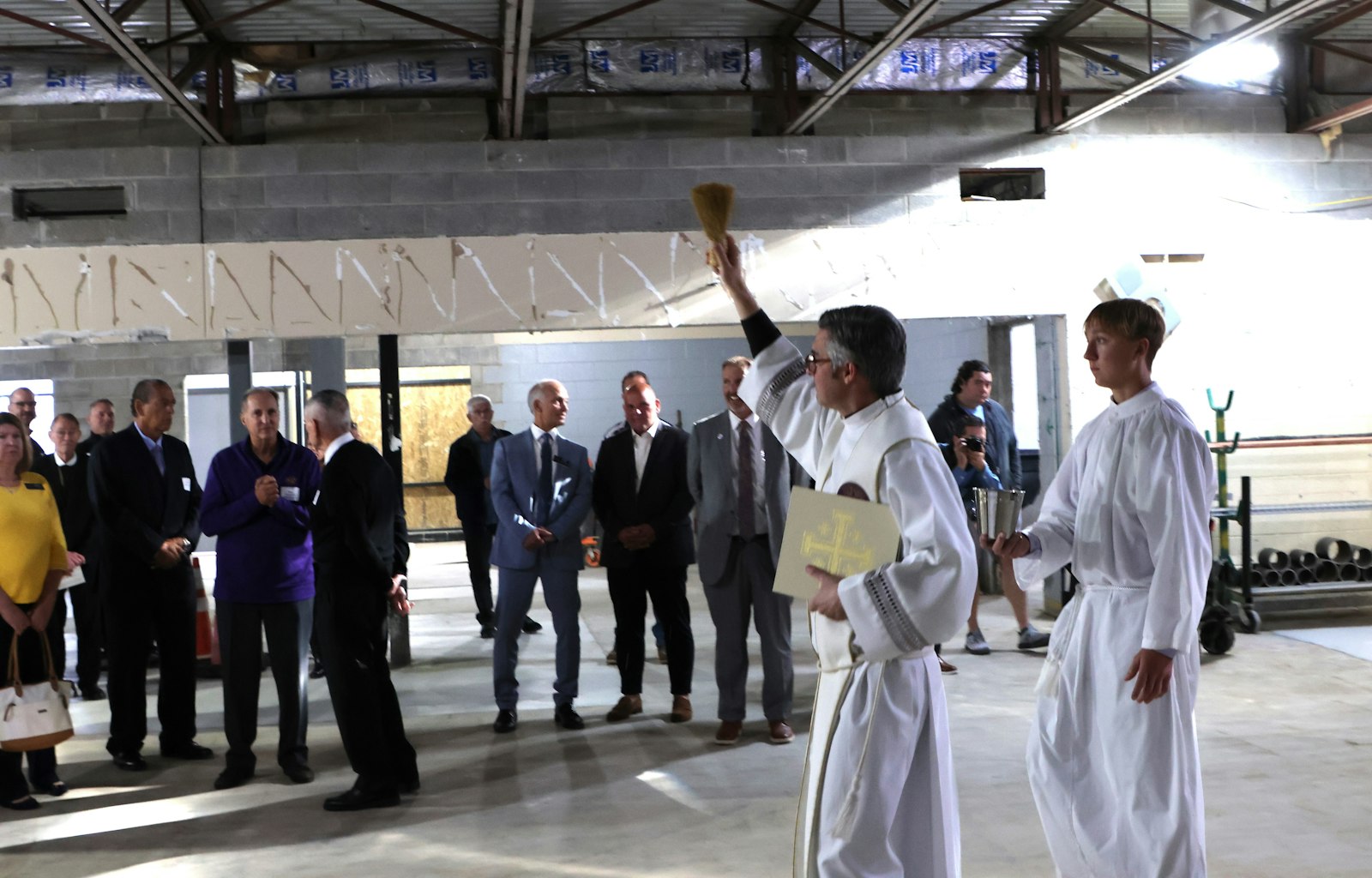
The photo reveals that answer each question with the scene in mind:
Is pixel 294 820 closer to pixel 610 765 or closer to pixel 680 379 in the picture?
pixel 610 765

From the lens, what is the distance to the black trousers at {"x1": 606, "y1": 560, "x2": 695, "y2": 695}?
5.61 meters

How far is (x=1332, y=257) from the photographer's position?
780 centimetres

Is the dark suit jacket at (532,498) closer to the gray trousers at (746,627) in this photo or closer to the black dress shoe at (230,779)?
the gray trousers at (746,627)

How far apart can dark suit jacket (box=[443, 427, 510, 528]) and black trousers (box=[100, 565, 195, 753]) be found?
2551 mm

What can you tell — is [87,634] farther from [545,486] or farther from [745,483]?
[745,483]

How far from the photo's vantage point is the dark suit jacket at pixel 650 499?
18.4ft

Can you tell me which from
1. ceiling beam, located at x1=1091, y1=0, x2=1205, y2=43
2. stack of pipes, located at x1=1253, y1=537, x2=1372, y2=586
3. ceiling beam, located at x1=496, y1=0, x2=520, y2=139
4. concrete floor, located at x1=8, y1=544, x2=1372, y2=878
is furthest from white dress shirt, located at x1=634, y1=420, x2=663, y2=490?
stack of pipes, located at x1=1253, y1=537, x2=1372, y2=586

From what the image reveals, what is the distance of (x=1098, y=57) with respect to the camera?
7.42 m

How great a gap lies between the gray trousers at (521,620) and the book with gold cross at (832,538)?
3.26 metres

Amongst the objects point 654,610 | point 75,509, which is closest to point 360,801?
point 654,610

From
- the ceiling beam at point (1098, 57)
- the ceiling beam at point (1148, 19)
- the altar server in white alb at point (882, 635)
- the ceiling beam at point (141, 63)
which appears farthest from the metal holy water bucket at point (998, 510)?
the ceiling beam at point (1098, 57)

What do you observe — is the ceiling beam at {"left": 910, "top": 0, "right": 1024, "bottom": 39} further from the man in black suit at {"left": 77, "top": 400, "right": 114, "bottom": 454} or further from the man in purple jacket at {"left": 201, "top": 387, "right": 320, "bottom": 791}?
the man in black suit at {"left": 77, "top": 400, "right": 114, "bottom": 454}

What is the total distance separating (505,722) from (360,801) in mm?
1179

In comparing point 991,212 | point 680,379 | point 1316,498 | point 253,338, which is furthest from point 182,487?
point 680,379
